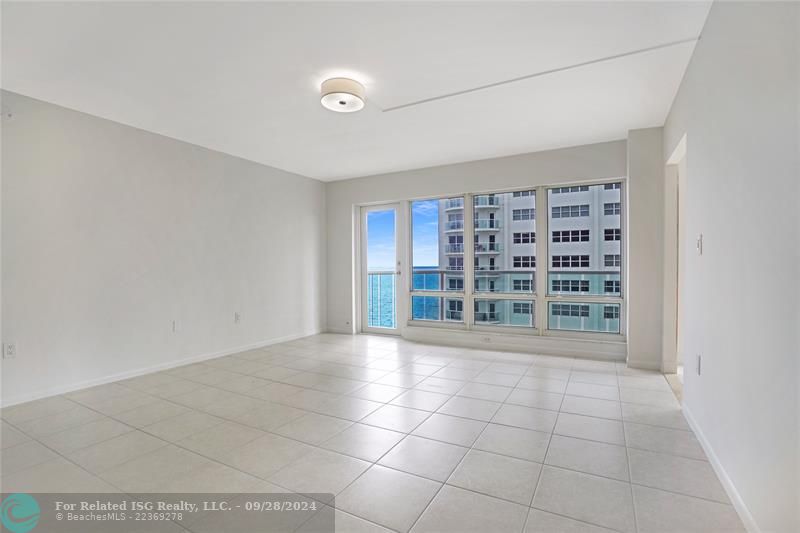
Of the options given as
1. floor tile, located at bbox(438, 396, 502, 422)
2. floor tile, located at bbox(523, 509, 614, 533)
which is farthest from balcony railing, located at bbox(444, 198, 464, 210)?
floor tile, located at bbox(523, 509, 614, 533)

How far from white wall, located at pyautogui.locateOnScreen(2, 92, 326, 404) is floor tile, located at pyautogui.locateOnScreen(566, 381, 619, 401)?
3.95 meters

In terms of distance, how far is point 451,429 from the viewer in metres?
2.52

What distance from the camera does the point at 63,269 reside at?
10.7 ft

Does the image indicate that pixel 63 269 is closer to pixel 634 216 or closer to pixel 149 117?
pixel 149 117

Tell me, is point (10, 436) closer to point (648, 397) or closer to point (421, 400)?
point (421, 400)

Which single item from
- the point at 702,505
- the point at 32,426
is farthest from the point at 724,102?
the point at 32,426

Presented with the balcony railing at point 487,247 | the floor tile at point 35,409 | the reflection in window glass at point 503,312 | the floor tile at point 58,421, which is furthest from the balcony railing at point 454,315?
the floor tile at point 35,409

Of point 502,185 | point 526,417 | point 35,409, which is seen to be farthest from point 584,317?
point 35,409

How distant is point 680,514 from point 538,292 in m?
3.37

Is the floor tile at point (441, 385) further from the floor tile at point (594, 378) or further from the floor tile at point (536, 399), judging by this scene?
the floor tile at point (594, 378)

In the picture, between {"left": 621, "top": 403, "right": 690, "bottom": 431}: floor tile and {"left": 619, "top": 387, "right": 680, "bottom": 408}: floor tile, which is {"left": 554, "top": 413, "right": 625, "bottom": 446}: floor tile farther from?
{"left": 619, "top": 387, "right": 680, "bottom": 408}: floor tile

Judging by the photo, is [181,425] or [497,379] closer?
[181,425]

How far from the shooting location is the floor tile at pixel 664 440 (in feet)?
7.18

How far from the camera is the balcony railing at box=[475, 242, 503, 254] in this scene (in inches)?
203
